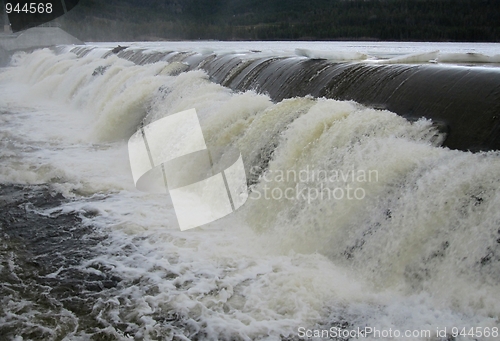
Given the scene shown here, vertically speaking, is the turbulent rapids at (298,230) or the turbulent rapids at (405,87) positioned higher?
the turbulent rapids at (405,87)

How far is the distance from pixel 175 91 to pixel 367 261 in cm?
678

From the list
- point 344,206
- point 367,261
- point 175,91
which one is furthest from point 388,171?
point 175,91

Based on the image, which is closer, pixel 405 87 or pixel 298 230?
pixel 298 230

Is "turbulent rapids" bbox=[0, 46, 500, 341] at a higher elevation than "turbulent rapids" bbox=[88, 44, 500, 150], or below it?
below

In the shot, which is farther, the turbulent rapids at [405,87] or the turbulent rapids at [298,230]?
the turbulent rapids at [405,87]

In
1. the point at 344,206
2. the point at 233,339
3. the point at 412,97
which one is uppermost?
the point at 412,97

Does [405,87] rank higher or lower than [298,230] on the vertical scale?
higher

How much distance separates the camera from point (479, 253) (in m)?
3.77

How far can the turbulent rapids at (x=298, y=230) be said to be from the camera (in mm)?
3828

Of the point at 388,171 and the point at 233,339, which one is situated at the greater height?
the point at 388,171

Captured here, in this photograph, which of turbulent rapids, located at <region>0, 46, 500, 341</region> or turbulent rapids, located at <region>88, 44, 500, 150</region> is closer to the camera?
turbulent rapids, located at <region>0, 46, 500, 341</region>

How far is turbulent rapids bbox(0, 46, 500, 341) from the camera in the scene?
3.83 m

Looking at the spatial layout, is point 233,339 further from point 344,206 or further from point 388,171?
point 388,171

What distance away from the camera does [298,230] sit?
5.15 meters
